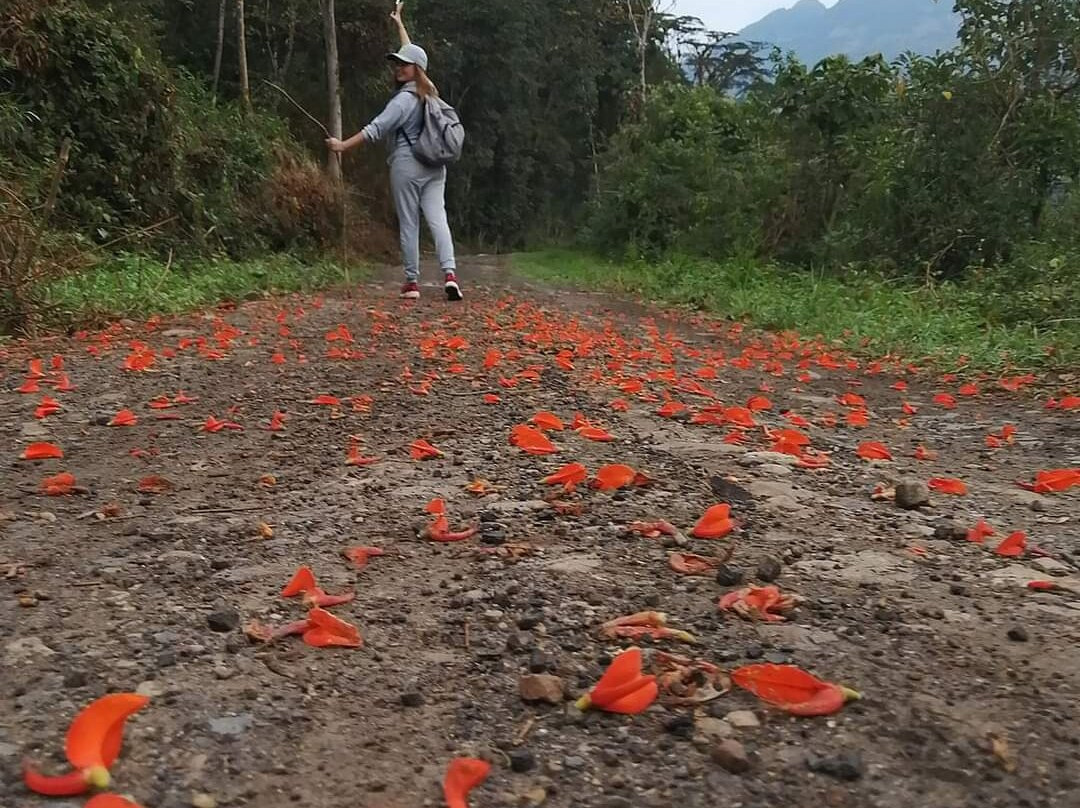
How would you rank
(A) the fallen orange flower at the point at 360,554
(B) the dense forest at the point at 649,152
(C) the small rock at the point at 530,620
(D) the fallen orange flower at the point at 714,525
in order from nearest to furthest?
(C) the small rock at the point at 530,620 → (A) the fallen orange flower at the point at 360,554 → (D) the fallen orange flower at the point at 714,525 → (B) the dense forest at the point at 649,152

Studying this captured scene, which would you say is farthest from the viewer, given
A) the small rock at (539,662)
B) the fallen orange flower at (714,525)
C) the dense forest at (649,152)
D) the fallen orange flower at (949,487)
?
the dense forest at (649,152)

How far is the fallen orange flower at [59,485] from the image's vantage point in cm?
213

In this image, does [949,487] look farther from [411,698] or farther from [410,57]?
[410,57]

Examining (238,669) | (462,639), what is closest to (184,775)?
(238,669)

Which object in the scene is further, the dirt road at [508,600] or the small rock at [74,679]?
the small rock at [74,679]

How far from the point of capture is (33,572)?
1636 millimetres

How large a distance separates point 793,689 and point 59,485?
5.67ft

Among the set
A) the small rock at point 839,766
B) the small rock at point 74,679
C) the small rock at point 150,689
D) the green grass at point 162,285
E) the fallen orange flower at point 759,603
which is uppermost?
the green grass at point 162,285

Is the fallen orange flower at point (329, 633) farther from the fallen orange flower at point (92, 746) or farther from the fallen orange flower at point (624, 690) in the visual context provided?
the fallen orange flower at point (624, 690)

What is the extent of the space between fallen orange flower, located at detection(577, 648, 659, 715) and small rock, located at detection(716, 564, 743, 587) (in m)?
0.38

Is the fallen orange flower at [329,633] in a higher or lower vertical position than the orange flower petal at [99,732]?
lower

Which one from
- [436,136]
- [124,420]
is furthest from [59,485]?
[436,136]

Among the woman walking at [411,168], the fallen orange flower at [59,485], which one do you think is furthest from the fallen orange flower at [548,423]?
the woman walking at [411,168]

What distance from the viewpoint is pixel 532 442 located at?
2.50m
